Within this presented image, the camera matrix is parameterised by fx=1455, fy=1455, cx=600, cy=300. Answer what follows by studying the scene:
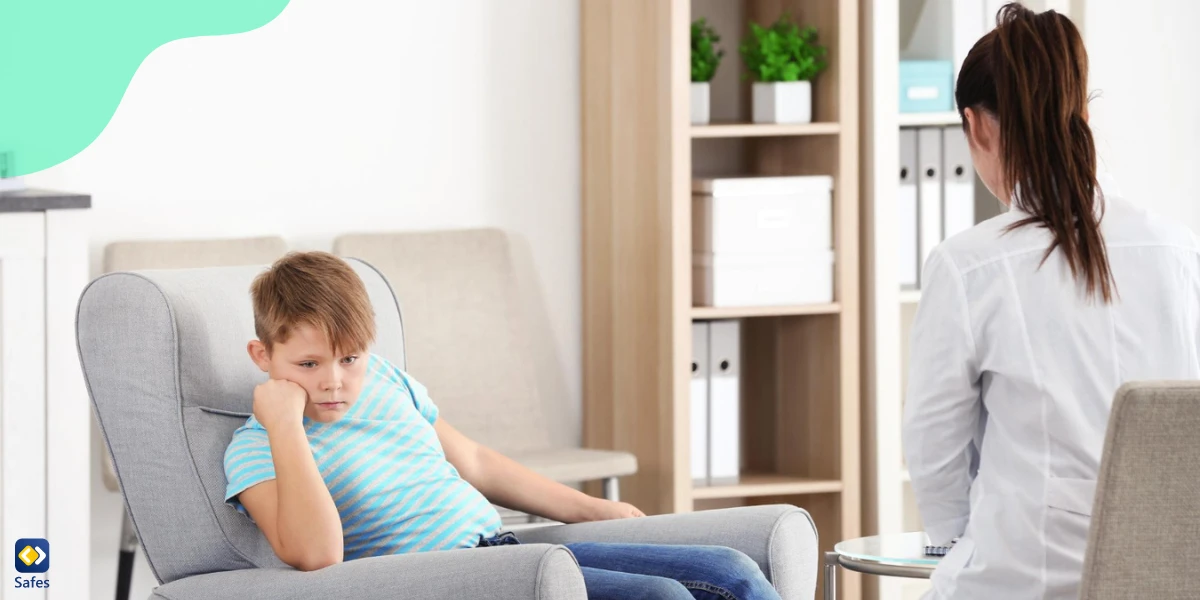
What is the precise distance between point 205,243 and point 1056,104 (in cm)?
195

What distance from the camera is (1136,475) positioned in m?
1.28

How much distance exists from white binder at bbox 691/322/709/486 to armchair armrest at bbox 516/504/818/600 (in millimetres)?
983

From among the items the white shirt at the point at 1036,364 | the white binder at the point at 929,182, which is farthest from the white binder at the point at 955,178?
the white shirt at the point at 1036,364

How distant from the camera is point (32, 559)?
2.57 meters

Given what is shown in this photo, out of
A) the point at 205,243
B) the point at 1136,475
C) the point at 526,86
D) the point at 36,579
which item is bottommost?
the point at 36,579

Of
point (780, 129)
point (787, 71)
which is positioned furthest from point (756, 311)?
point (787, 71)

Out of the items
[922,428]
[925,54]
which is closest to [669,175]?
[925,54]

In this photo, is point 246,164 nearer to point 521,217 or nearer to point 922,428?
point 521,217

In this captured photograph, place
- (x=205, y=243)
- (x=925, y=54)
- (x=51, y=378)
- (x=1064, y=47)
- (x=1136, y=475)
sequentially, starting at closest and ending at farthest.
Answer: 1. (x=1136, y=475)
2. (x=1064, y=47)
3. (x=51, y=378)
4. (x=205, y=243)
5. (x=925, y=54)

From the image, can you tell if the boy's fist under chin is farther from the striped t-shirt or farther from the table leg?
the table leg

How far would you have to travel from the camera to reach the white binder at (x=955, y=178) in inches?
123

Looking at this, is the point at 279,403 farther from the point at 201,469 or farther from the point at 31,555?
the point at 31,555

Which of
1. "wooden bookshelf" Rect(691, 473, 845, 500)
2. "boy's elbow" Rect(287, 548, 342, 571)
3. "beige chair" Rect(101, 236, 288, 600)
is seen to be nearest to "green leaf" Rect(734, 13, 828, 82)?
"wooden bookshelf" Rect(691, 473, 845, 500)

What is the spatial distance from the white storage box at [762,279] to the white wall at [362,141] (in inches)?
16.3
